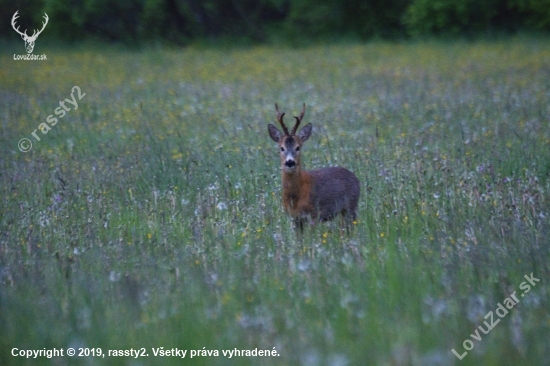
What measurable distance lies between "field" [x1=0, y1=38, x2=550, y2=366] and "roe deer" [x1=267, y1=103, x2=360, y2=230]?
200 mm

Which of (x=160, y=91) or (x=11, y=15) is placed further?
(x=11, y=15)

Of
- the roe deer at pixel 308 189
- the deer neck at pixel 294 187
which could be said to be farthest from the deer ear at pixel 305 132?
the deer neck at pixel 294 187

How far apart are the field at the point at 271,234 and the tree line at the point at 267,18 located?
16.4 m

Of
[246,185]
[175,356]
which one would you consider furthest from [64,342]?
[246,185]

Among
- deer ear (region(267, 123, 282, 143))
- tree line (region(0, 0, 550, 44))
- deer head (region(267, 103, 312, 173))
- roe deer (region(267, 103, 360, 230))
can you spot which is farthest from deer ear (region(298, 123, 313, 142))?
tree line (region(0, 0, 550, 44))

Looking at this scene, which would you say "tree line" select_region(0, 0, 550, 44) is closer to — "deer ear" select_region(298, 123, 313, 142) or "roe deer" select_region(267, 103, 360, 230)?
"deer ear" select_region(298, 123, 313, 142)

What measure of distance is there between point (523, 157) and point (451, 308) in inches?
196

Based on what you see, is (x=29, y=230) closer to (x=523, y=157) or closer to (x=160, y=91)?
(x=523, y=157)

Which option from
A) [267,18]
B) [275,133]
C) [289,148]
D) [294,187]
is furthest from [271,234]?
[267,18]

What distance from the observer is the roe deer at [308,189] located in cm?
762

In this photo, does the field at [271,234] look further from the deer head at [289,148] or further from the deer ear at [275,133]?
the deer ear at [275,133]

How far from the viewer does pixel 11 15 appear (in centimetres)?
3375

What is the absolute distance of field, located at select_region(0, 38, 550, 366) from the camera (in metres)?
4.49

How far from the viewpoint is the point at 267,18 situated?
3531 cm
